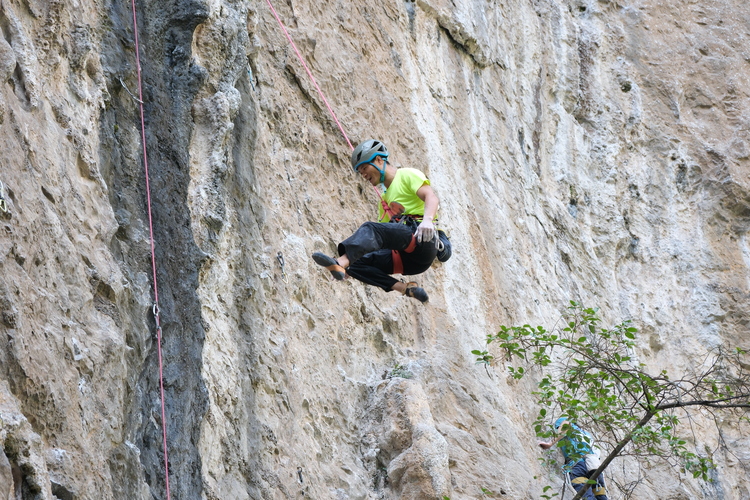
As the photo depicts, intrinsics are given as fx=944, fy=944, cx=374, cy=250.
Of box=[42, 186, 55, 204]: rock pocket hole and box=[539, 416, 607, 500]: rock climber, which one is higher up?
box=[42, 186, 55, 204]: rock pocket hole

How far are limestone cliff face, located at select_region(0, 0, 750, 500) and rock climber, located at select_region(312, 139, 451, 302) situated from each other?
1081 mm

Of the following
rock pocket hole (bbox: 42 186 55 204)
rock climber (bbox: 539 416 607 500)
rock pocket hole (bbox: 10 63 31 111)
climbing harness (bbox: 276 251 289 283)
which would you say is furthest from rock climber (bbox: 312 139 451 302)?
rock pocket hole (bbox: 10 63 31 111)

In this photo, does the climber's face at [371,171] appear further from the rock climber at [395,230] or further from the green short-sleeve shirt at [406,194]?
the green short-sleeve shirt at [406,194]

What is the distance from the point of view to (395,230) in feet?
23.5

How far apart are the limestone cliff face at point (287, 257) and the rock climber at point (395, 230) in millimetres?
1081

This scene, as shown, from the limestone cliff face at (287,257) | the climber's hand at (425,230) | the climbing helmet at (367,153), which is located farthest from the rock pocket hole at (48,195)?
the climber's hand at (425,230)

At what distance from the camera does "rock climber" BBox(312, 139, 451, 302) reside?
23.5 feet

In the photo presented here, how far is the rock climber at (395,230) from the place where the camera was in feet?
23.5

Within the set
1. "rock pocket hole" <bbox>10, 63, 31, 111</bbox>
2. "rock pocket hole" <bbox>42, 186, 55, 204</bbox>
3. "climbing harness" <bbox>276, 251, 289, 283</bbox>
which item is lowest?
"climbing harness" <bbox>276, 251, 289, 283</bbox>

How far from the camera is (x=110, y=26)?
Result: 705 cm

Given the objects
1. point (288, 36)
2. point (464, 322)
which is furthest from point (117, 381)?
point (464, 322)

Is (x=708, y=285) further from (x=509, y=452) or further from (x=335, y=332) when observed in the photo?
(x=335, y=332)

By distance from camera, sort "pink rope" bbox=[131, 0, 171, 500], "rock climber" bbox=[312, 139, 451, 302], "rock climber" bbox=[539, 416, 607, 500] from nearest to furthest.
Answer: "pink rope" bbox=[131, 0, 171, 500], "rock climber" bbox=[312, 139, 451, 302], "rock climber" bbox=[539, 416, 607, 500]

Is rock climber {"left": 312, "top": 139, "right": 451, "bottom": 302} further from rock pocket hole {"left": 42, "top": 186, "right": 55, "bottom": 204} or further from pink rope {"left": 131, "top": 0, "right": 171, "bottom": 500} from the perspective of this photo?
rock pocket hole {"left": 42, "top": 186, "right": 55, "bottom": 204}
